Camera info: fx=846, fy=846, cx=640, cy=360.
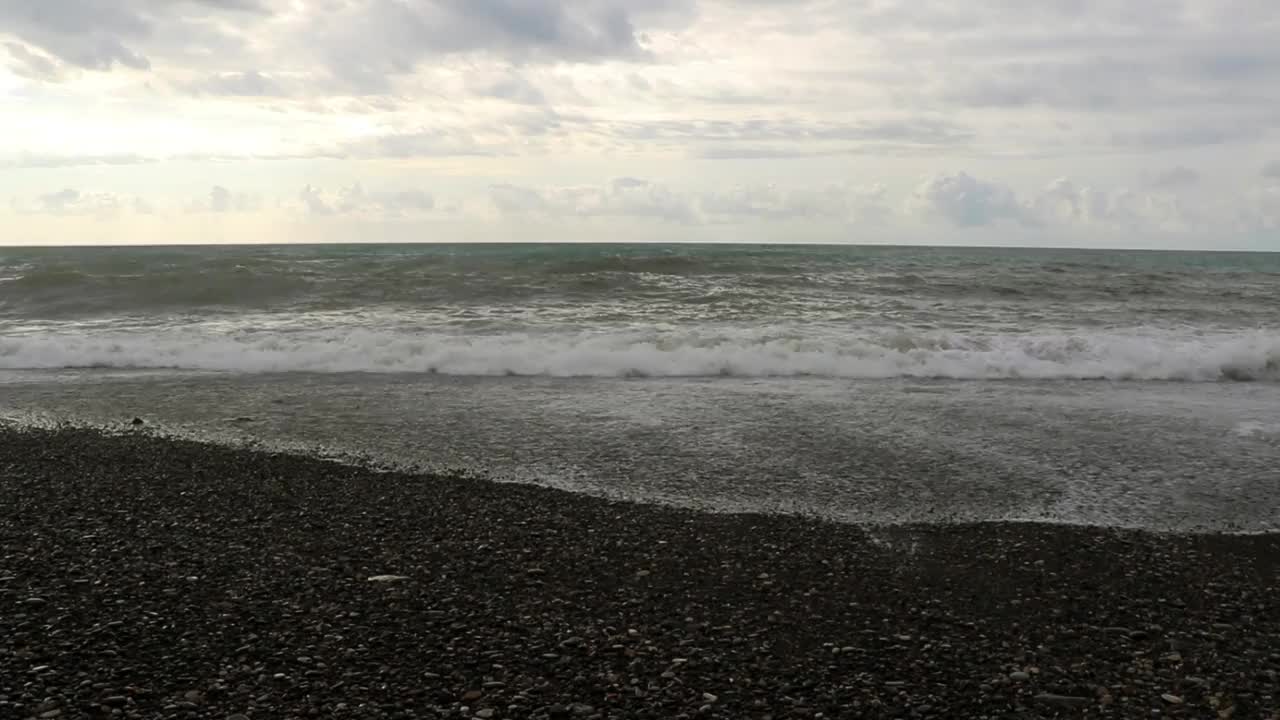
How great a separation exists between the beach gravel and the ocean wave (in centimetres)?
678

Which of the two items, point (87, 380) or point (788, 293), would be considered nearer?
point (87, 380)

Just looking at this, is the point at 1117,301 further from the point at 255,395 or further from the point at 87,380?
the point at 87,380

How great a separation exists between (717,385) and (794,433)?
127 inches

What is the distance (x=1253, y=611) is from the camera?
4.44 meters

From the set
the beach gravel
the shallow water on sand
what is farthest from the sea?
the beach gravel

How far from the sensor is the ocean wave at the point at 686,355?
1292 centimetres

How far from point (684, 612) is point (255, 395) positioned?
27.2 ft

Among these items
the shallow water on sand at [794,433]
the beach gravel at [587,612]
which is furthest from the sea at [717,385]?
the beach gravel at [587,612]

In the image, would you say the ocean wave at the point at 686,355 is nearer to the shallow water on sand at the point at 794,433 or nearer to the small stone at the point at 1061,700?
the shallow water on sand at the point at 794,433

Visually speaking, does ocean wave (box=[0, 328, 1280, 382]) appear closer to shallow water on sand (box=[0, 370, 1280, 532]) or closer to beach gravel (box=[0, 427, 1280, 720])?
shallow water on sand (box=[0, 370, 1280, 532])

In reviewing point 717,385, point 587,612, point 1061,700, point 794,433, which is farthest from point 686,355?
point 1061,700

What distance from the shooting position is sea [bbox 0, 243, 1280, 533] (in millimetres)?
6879

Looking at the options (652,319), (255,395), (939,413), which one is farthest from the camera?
(652,319)

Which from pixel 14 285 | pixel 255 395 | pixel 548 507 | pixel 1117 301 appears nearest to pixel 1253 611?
pixel 548 507
